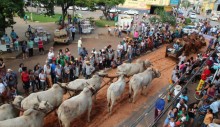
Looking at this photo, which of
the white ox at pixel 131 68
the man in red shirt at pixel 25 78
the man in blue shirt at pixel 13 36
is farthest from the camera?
the man in blue shirt at pixel 13 36

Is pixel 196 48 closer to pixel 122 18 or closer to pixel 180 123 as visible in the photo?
pixel 122 18

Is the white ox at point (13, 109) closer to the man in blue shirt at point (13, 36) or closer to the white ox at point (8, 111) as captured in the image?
the white ox at point (8, 111)

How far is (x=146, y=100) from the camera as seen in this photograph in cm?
1345

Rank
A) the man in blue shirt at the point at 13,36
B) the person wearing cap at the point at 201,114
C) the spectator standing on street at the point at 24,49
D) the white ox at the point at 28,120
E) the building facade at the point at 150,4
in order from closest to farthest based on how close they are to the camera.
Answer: the white ox at the point at 28,120, the person wearing cap at the point at 201,114, the spectator standing on street at the point at 24,49, the man in blue shirt at the point at 13,36, the building facade at the point at 150,4

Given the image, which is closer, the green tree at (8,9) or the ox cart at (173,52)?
the green tree at (8,9)

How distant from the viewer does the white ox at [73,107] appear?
9.45 meters

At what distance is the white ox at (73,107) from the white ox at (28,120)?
758mm

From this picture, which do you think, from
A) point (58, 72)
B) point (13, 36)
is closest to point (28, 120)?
point (58, 72)

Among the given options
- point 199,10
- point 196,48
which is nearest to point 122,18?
point 196,48

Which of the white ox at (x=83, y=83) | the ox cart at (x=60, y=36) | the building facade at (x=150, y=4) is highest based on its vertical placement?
the building facade at (x=150, y=4)

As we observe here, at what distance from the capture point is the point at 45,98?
1028cm

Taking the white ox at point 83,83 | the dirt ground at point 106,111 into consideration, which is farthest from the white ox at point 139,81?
the white ox at point 83,83

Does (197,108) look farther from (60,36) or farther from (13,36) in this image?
(60,36)

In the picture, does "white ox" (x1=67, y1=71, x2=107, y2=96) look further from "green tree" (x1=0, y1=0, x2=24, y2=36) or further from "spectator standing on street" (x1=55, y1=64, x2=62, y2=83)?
"green tree" (x1=0, y1=0, x2=24, y2=36)
